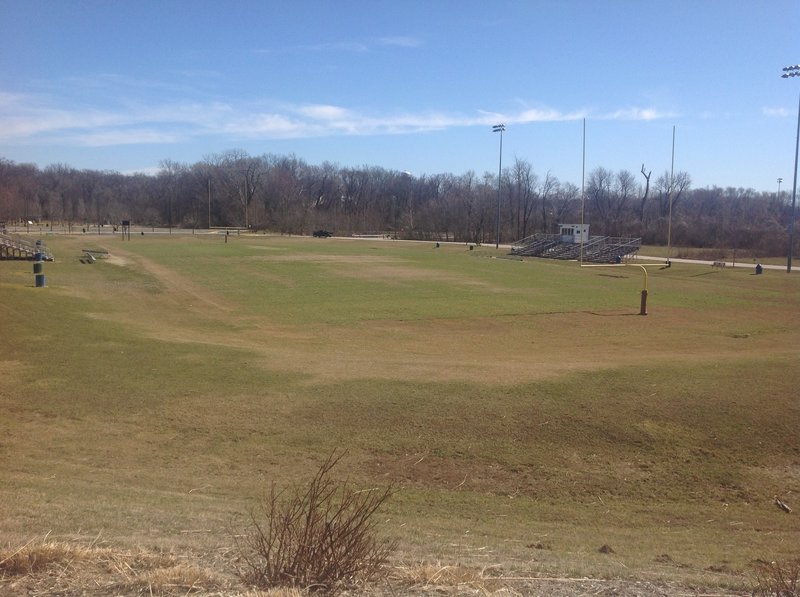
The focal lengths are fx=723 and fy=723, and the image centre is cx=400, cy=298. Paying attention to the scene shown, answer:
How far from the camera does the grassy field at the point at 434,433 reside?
8594mm

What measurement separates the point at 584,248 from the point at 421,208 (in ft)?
317

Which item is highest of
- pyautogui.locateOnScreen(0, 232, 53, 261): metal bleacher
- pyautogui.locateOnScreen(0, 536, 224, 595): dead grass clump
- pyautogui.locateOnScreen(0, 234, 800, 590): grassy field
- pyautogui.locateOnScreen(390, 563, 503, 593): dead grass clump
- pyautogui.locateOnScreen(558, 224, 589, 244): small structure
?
pyautogui.locateOnScreen(558, 224, 589, 244): small structure

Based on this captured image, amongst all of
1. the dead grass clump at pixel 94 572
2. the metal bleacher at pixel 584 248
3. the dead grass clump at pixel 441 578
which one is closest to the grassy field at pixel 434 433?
the dead grass clump at pixel 94 572

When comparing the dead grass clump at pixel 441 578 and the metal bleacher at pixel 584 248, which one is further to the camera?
the metal bleacher at pixel 584 248

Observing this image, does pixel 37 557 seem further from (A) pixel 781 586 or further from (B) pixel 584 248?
(B) pixel 584 248

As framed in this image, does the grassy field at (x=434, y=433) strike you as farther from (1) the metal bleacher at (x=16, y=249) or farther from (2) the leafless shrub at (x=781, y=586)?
(1) the metal bleacher at (x=16, y=249)

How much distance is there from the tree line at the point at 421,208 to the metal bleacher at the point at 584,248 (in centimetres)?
2285

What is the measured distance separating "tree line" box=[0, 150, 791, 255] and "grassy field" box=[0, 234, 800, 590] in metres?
85.4

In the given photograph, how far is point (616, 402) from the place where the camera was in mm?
15844

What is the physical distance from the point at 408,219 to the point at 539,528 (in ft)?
555

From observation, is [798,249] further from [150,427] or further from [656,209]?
[150,427]

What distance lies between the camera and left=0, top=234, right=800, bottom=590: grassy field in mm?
8594

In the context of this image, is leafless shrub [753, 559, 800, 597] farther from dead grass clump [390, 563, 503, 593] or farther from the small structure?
the small structure

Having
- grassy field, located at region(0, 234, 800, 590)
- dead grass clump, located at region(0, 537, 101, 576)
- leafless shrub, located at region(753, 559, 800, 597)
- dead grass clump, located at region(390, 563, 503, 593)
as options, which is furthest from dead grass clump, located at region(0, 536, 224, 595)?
leafless shrub, located at region(753, 559, 800, 597)
